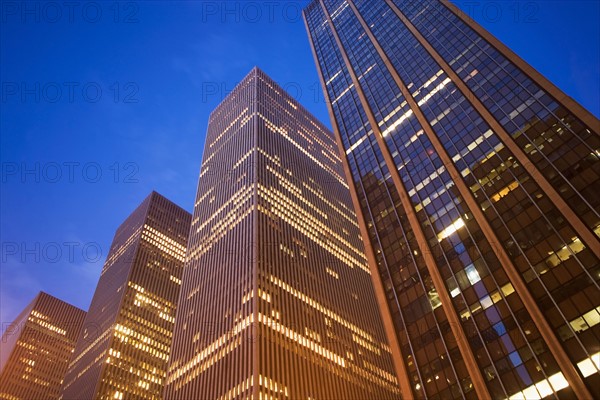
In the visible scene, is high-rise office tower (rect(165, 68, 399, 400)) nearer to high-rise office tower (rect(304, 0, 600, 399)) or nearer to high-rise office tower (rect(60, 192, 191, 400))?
high-rise office tower (rect(304, 0, 600, 399))

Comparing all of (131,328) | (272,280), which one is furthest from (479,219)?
(131,328)

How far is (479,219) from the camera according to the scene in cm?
5538

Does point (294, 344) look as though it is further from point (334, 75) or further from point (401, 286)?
point (334, 75)

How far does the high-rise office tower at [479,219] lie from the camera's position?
4353 centimetres

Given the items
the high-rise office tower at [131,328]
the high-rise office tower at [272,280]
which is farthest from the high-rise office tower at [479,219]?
the high-rise office tower at [131,328]

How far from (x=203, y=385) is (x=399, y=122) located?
61.9m

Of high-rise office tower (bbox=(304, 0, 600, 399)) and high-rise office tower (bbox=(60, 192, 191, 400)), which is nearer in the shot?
high-rise office tower (bbox=(304, 0, 600, 399))

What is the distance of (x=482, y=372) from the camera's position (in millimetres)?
45781

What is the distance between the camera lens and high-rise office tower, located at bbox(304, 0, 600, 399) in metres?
43.5

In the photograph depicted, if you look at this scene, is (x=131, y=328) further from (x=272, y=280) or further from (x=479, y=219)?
(x=479, y=219)

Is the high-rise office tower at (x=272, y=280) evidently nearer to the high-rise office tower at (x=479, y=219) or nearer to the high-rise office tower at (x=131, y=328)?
the high-rise office tower at (x=479, y=219)

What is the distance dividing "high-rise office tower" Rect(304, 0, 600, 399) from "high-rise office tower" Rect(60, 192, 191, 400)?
110 metres

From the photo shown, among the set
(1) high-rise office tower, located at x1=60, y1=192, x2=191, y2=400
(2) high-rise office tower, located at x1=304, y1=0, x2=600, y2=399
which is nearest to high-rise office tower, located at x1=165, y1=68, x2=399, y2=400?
(2) high-rise office tower, located at x1=304, y1=0, x2=600, y2=399

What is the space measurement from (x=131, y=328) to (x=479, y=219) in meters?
141
